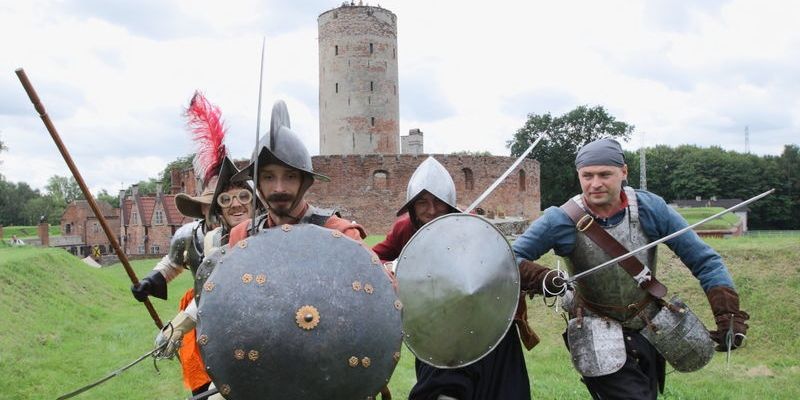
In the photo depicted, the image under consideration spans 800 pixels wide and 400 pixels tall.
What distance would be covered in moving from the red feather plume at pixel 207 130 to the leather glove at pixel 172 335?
1507 mm

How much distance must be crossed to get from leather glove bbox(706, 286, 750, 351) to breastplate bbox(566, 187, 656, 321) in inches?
13.1

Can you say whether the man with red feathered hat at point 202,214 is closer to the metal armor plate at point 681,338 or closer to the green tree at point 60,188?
the metal armor plate at point 681,338

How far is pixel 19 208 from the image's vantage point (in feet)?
261

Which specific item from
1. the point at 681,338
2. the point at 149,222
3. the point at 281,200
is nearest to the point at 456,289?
the point at 281,200

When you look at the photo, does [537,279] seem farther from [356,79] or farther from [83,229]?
[83,229]

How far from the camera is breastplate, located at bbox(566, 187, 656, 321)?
3.38m

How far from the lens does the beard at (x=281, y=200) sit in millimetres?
2781

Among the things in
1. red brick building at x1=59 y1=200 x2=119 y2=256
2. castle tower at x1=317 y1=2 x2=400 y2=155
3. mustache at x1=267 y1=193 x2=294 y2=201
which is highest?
castle tower at x1=317 y1=2 x2=400 y2=155

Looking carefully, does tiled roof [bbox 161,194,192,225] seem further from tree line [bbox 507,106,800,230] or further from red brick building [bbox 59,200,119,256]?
tree line [bbox 507,106,800,230]

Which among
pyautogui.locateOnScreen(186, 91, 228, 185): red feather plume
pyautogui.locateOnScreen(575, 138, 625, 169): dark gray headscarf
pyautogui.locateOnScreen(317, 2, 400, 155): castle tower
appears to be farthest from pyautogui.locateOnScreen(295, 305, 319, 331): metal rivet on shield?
pyautogui.locateOnScreen(317, 2, 400, 155): castle tower

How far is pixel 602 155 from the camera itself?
11.3ft

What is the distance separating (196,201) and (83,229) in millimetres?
56834

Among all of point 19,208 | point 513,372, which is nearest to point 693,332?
point 513,372

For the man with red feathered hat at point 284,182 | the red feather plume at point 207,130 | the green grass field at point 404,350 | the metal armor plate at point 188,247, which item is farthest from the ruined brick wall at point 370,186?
the man with red feathered hat at point 284,182
